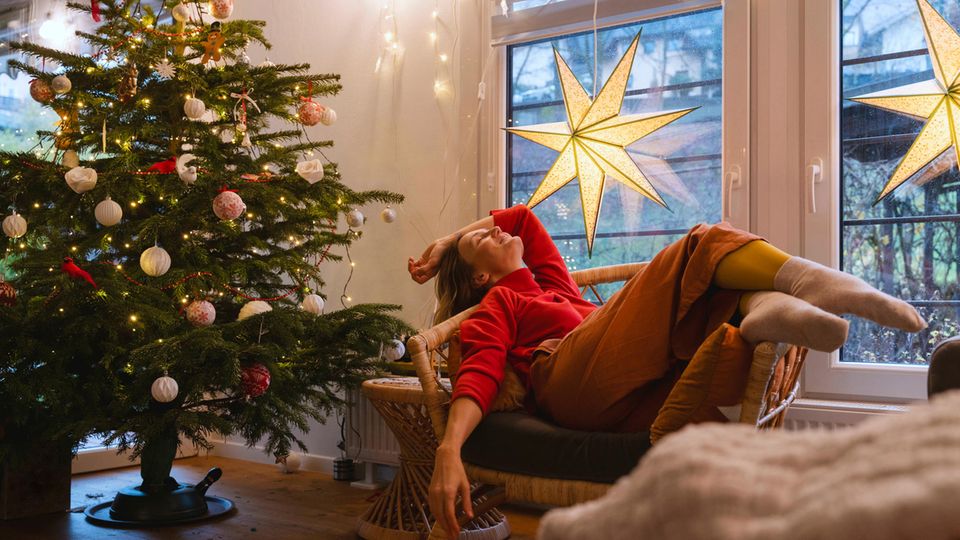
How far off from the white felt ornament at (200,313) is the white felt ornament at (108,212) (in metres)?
0.31

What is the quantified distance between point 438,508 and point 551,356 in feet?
1.37

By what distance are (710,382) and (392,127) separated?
240cm

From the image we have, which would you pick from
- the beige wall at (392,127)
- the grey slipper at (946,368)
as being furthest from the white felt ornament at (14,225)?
the grey slipper at (946,368)

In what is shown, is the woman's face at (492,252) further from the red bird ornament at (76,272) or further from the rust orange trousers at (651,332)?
the red bird ornament at (76,272)

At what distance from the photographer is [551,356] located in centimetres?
175

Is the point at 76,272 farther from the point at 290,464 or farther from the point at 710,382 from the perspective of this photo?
the point at 710,382

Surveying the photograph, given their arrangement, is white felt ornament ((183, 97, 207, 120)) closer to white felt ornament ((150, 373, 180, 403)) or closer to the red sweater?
white felt ornament ((150, 373, 180, 403))

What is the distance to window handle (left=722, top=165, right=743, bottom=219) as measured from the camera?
2734 millimetres

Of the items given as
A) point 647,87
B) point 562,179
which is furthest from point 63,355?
point 647,87

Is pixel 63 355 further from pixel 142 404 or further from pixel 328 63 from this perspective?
pixel 328 63

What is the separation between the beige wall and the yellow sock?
1.89m

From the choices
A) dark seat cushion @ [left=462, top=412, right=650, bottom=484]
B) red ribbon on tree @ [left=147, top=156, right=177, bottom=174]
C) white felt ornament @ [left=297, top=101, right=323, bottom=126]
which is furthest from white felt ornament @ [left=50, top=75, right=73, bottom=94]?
dark seat cushion @ [left=462, top=412, right=650, bottom=484]

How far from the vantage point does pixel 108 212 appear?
229cm

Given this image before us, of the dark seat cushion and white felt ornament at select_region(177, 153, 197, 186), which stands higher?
white felt ornament at select_region(177, 153, 197, 186)
